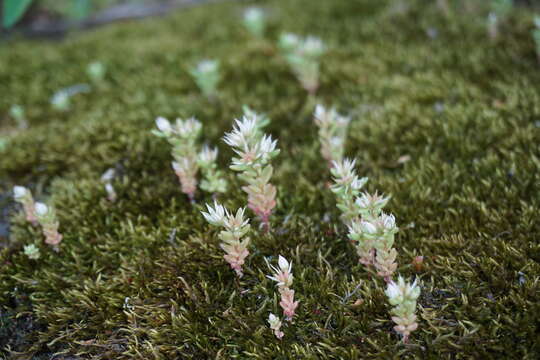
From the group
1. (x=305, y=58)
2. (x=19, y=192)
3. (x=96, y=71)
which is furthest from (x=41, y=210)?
(x=305, y=58)

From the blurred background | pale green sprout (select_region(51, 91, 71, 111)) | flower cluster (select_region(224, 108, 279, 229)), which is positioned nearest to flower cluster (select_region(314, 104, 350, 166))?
flower cluster (select_region(224, 108, 279, 229))

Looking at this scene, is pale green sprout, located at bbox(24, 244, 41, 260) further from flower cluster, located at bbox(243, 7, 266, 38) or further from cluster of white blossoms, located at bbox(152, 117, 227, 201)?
flower cluster, located at bbox(243, 7, 266, 38)

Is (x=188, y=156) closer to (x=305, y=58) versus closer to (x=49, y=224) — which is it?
(x=49, y=224)

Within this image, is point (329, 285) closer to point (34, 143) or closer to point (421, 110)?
point (421, 110)

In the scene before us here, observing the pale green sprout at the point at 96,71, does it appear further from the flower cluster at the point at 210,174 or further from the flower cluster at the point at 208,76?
the flower cluster at the point at 210,174

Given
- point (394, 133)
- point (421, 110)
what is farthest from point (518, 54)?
point (394, 133)

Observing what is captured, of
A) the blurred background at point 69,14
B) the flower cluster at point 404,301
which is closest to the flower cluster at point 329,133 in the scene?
the flower cluster at point 404,301
